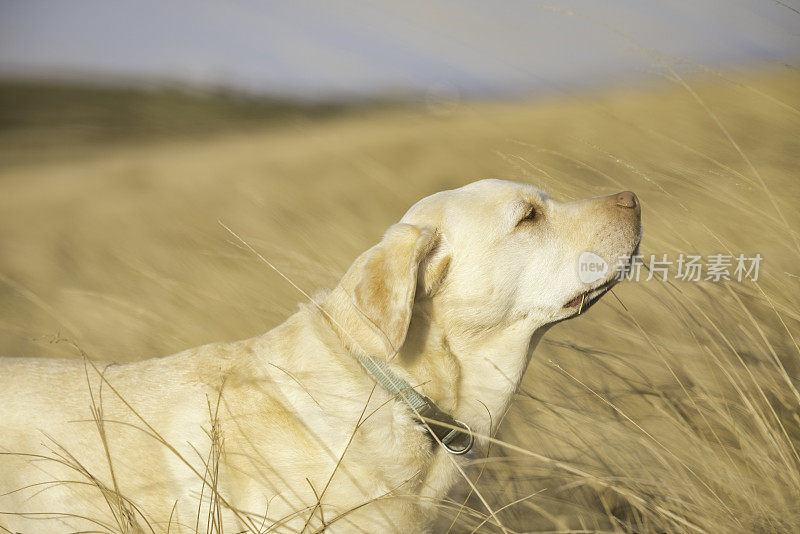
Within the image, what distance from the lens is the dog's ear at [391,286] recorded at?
5.46 ft

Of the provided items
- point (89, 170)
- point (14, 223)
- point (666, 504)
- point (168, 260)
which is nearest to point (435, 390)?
point (666, 504)

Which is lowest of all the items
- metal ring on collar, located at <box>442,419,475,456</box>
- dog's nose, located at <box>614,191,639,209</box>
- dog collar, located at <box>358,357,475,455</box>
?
metal ring on collar, located at <box>442,419,475,456</box>

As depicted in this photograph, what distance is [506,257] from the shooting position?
189cm

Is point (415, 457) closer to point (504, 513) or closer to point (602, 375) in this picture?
point (504, 513)

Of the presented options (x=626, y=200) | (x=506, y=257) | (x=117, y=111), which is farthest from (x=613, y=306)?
(x=117, y=111)

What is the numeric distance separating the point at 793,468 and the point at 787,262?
95 cm

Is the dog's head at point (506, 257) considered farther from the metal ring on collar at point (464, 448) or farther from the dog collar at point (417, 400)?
the metal ring on collar at point (464, 448)

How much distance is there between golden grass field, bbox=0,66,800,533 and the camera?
1711 mm

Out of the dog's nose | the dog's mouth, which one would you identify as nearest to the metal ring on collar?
the dog's mouth

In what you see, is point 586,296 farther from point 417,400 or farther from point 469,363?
point 417,400

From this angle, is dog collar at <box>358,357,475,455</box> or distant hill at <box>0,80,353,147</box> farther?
distant hill at <box>0,80,353,147</box>

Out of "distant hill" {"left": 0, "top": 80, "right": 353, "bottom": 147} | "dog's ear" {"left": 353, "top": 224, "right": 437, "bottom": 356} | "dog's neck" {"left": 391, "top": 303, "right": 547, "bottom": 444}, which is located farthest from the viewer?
"distant hill" {"left": 0, "top": 80, "right": 353, "bottom": 147}

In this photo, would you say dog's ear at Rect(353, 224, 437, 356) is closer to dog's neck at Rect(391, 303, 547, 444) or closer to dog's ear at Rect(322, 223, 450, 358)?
dog's ear at Rect(322, 223, 450, 358)

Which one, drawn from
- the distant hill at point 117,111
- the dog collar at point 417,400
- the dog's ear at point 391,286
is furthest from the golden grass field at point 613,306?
the distant hill at point 117,111
